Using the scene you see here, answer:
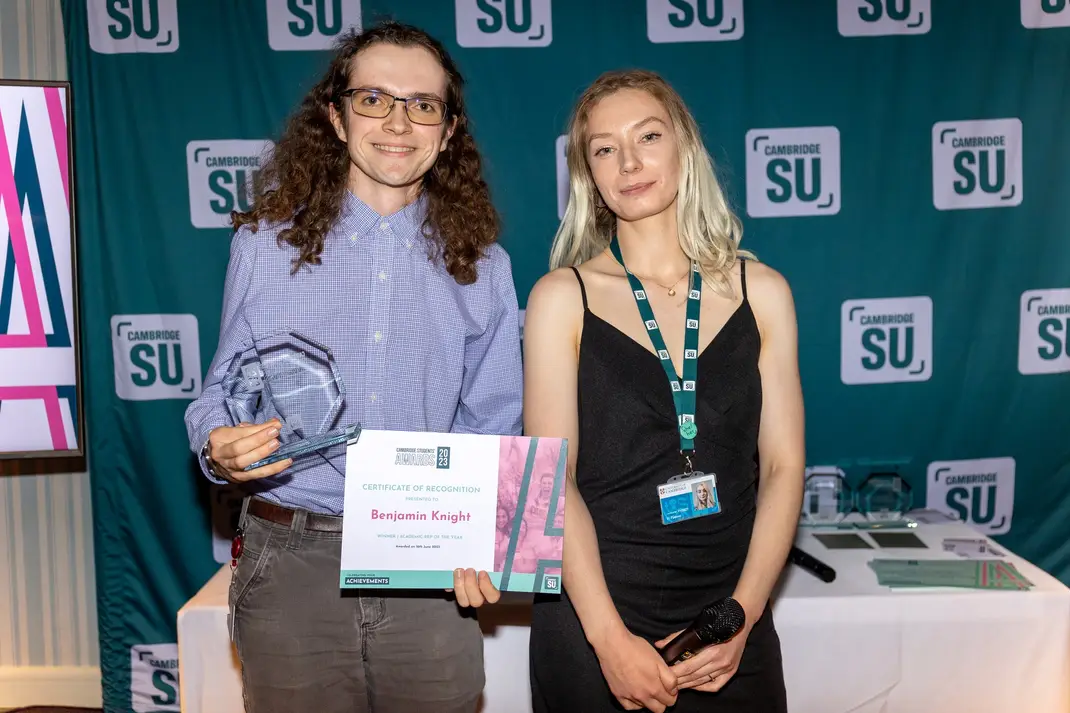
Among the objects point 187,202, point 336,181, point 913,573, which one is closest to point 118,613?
point 187,202

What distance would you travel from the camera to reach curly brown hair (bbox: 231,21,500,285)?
1628 millimetres

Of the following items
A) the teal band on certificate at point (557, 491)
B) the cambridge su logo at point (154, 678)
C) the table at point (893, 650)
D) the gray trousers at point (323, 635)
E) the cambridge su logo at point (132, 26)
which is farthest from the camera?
the cambridge su logo at point (154, 678)

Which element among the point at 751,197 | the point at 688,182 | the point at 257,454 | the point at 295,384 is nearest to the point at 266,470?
the point at 257,454

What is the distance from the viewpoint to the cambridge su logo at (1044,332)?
312 cm

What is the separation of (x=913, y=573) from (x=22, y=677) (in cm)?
316

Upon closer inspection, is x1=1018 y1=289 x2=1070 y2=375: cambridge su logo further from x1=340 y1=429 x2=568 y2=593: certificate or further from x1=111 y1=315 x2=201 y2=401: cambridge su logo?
x1=111 y1=315 x2=201 y2=401: cambridge su logo

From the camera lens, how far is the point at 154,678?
3107 mm

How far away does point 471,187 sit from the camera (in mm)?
1790

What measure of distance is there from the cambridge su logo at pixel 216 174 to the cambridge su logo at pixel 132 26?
1.16 feet

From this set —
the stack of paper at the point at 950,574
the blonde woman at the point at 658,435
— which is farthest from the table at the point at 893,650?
the blonde woman at the point at 658,435

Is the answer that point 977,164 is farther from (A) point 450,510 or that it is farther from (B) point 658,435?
(A) point 450,510

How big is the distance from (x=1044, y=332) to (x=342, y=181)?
2.68 meters

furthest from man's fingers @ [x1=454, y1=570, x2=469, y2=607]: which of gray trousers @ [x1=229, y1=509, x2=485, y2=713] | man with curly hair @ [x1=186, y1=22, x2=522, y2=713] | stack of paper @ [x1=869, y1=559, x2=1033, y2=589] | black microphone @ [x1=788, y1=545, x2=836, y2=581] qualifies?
stack of paper @ [x1=869, y1=559, x2=1033, y2=589]

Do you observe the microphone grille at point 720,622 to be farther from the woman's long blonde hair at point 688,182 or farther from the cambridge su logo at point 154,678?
the cambridge su logo at point 154,678
